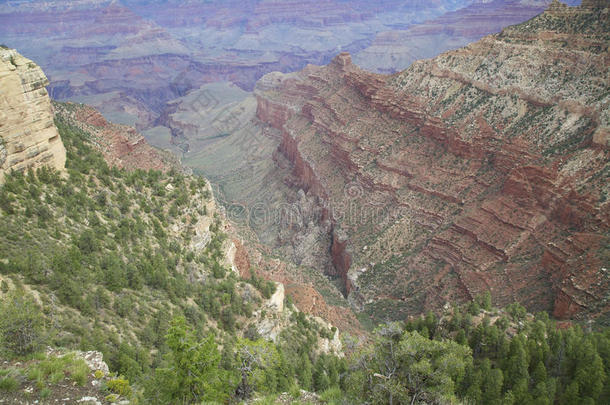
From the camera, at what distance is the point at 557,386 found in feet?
79.0

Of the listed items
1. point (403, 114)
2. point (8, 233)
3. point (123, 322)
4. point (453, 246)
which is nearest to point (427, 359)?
point (123, 322)

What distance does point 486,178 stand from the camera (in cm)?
5638

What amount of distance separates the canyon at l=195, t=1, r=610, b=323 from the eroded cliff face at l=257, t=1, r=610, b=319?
0.18 m

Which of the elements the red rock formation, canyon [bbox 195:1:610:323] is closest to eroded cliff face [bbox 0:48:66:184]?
the red rock formation

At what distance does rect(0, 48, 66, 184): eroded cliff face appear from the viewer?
26.5 metres

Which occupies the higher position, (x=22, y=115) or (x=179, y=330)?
(x=22, y=115)

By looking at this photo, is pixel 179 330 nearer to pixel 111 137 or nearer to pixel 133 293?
pixel 133 293

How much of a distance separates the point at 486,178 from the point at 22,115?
52702 millimetres

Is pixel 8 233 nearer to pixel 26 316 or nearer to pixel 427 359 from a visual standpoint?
pixel 26 316

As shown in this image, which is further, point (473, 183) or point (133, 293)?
point (473, 183)

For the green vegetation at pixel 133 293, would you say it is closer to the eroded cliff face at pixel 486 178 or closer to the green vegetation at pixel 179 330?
the green vegetation at pixel 179 330

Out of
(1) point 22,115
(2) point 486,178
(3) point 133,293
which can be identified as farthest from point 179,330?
(2) point 486,178

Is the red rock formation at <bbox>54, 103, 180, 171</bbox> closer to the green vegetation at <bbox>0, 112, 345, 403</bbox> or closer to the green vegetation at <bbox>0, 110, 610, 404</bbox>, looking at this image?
the green vegetation at <bbox>0, 112, 345, 403</bbox>

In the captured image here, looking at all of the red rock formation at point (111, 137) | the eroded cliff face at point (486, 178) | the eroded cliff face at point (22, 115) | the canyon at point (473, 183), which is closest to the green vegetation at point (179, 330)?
the eroded cliff face at point (22, 115)
